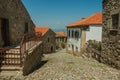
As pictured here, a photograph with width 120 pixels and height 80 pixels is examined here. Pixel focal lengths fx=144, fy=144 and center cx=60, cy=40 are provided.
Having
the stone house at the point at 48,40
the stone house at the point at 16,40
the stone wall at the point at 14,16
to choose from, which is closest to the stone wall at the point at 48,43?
the stone house at the point at 48,40

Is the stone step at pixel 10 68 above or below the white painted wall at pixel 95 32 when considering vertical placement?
below

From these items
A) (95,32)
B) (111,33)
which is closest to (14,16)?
(111,33)

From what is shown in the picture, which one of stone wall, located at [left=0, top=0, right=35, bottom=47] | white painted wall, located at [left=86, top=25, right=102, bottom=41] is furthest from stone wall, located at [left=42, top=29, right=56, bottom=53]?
stone wall, located at [left=0, top=0, right=35, bottom=47]

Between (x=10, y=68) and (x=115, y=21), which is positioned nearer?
(x=10, y=68)

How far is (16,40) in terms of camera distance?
13359mm

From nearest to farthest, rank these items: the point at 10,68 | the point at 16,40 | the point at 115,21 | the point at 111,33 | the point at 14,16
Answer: the point at 10,68
the point at 115,21
the point at 111,33
the point at 14,16
the point at 16,40

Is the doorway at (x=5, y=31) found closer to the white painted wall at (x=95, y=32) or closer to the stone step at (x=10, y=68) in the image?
the stone step at (x=10, y=68)

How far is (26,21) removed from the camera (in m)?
15.9

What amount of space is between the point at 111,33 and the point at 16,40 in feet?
27.7

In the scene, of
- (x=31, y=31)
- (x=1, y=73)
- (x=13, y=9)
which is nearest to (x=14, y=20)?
(x=13, y=9)

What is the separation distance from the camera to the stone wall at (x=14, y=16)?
35.5 ft

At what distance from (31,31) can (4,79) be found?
11.2 metres

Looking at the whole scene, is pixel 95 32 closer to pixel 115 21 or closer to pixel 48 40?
pixel 115 21

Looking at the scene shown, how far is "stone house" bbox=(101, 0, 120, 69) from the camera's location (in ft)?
27.9
